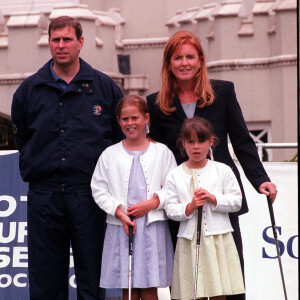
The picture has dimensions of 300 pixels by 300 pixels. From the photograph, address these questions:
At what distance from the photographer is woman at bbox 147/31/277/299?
5.48 m

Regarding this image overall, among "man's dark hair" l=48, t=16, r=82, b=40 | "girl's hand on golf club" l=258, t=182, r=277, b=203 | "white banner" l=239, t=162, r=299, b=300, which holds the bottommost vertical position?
"white banner" l=239, t=162, r=299, b=300

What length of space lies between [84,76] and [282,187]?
2.39 metres

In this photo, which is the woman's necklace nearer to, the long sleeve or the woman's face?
the woman's face

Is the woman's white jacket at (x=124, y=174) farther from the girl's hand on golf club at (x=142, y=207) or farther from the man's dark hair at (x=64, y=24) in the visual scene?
the man's dark hair at (x=64, y=24)

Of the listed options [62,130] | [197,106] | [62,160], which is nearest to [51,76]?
[62,130]

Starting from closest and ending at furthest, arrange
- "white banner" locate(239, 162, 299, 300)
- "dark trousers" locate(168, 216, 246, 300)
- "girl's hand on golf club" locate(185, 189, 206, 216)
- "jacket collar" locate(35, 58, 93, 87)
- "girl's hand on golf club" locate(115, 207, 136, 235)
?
"girl's hand on golf club" locate(185, 189, 206, 216) < "girl's hand on golf club" locate(115, 207, 136, 235) < "dark trousers" locate(168, 216, 246, 300) < "jacket collar" locate(35, 58, 93, 87) < "white banner" locate(239, 162, 299, 300)

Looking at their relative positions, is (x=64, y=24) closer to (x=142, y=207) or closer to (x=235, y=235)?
(x=142, y=207)

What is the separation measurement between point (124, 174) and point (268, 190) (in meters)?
0.75

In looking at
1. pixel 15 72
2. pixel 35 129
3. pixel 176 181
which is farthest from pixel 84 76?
pixel 15 72

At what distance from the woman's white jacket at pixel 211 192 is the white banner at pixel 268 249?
6.65 feet

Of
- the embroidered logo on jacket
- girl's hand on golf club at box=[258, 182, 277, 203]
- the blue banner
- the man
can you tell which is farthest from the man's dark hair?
the blue banner

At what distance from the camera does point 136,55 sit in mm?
15922

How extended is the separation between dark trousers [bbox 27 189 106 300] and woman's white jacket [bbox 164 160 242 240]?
0.46 m

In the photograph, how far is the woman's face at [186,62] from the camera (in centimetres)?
546
